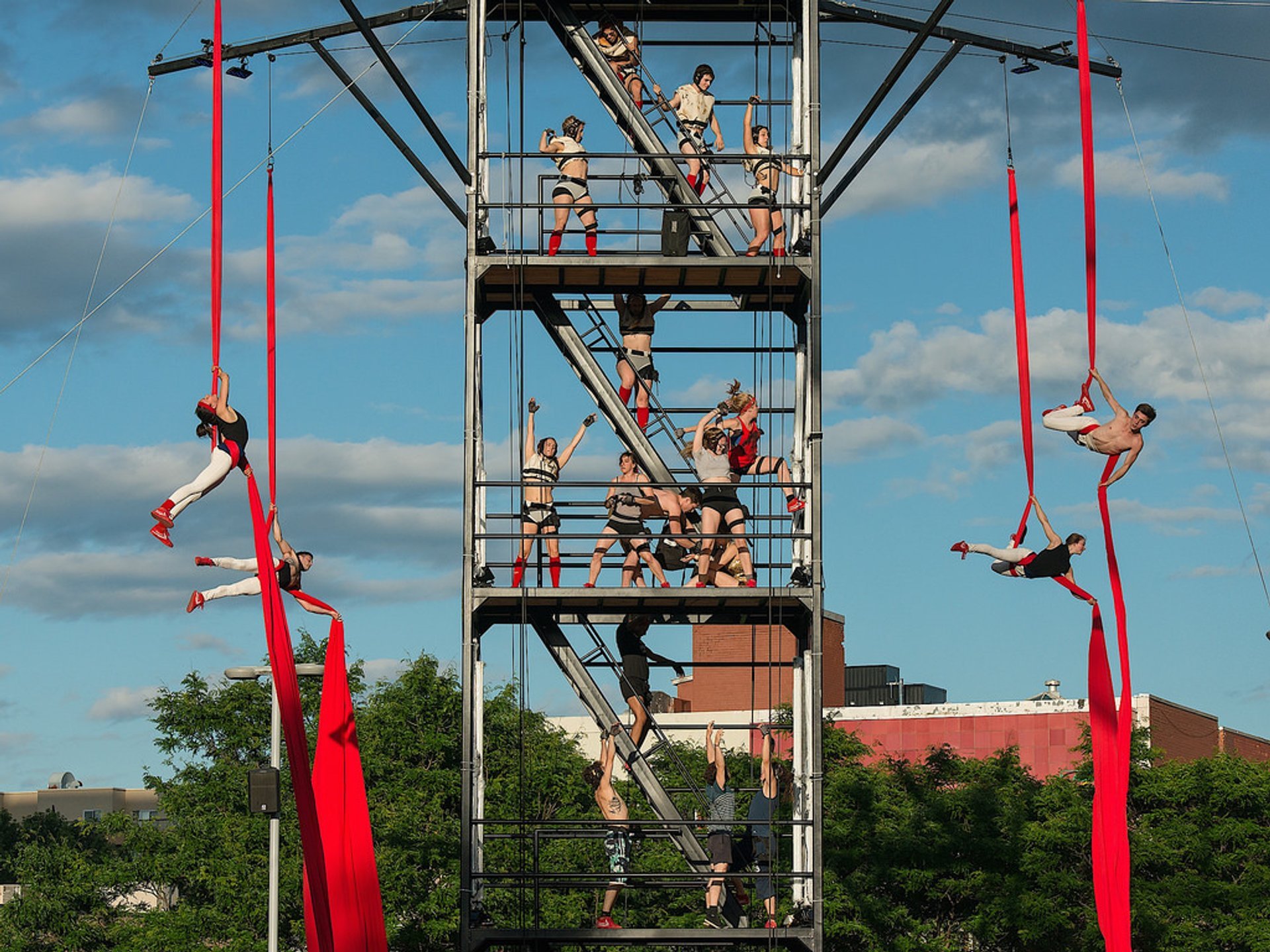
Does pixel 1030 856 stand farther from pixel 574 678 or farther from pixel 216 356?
pixel 216 356

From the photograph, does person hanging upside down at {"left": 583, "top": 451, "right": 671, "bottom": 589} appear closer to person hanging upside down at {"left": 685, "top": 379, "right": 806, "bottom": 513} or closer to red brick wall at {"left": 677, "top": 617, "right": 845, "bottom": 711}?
person hanging upside down at {"left": 685, "top": 379, "right": 806, "bottom": 513}

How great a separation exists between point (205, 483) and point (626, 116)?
7460 mm

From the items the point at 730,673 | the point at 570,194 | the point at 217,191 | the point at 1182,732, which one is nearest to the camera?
the point at 217,191

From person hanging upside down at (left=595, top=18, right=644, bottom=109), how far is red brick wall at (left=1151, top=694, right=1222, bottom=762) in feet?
152

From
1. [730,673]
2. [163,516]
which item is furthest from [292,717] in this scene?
[730,673]

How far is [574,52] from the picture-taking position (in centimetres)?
2359

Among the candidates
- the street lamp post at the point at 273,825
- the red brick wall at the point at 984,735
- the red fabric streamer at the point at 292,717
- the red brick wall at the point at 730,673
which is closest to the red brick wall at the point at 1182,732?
the red brick wall at the point at 984,735

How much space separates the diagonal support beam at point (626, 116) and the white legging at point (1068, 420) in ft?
14.7

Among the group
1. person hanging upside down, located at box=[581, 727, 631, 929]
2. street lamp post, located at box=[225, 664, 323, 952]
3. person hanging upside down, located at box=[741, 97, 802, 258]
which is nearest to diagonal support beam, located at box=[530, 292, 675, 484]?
person hanging upside down, located at box=[741, 97, 802, 258]

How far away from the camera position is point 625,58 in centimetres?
2369

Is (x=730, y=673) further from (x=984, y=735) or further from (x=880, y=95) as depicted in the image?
(x=880, y=95)

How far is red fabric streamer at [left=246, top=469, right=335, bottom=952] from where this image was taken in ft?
58.3

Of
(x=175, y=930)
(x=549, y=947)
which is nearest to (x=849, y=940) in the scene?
(x=175, y=930)

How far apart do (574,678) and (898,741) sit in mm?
51218
